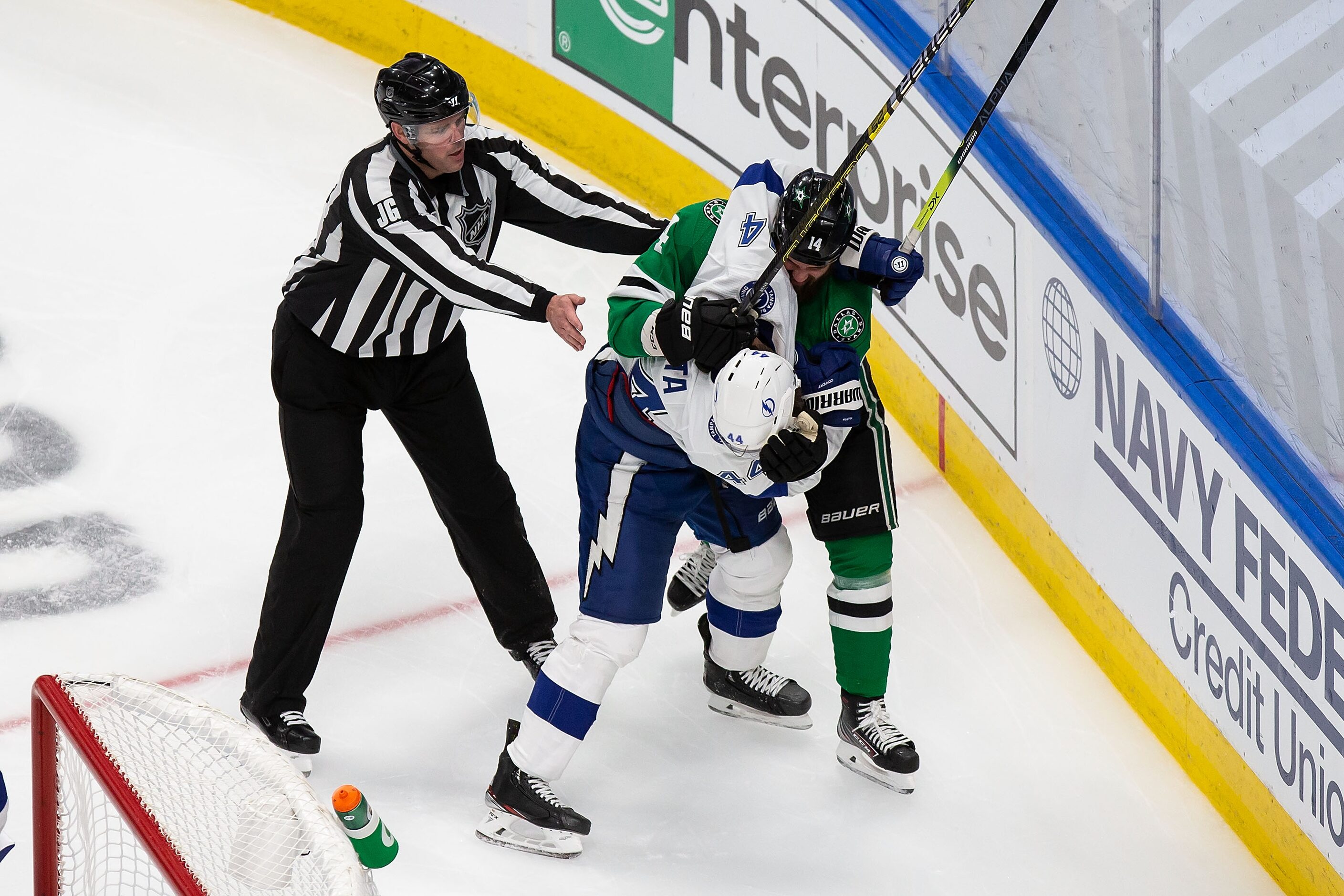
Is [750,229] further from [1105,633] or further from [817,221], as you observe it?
[1105,633]

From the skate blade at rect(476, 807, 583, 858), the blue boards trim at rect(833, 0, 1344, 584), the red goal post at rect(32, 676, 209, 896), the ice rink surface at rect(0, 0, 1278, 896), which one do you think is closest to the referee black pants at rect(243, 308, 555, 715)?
the ice rink surface at rect(0, 0, 1278, 896)

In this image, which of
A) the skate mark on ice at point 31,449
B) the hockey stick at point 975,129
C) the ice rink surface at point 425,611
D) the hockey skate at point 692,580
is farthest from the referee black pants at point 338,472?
the skate mark on ice at point 31,449

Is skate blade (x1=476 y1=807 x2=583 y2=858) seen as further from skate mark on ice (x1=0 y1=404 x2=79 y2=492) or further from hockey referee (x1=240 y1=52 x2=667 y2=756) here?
skate mark on ice (x1=0 y1=404 x2=79 y2=492)

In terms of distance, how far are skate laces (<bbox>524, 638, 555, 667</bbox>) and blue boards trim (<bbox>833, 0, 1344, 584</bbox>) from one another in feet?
4.58

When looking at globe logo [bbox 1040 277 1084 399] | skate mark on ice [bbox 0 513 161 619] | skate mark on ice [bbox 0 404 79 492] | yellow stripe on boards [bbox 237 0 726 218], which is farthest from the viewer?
yellow stripe on boards [bbox 237 0 726 218]

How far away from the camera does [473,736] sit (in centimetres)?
350

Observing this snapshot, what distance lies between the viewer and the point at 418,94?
3.00 metres

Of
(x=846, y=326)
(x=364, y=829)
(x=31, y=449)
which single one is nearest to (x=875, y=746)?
(x=846, y=326)

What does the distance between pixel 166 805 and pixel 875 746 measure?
1756mm

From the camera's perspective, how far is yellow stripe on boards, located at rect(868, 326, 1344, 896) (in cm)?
317

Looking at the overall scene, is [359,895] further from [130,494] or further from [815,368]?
[130,494]

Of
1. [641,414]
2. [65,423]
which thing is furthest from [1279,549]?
[65,423]

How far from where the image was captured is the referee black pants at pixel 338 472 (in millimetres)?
3246

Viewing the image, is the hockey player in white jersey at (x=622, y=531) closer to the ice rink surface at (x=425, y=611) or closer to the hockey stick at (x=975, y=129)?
the ice rink surface at (x=425, y=611)
